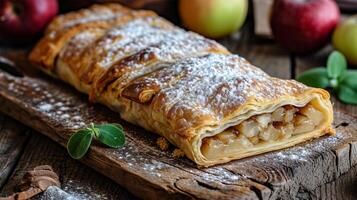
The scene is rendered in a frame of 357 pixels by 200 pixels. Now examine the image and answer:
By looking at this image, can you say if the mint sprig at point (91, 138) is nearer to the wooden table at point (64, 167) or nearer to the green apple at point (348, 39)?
the wooden table at point (64, 167)

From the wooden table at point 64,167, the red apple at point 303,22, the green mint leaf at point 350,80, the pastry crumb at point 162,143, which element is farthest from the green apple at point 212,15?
the pastry crumb at point 162,143

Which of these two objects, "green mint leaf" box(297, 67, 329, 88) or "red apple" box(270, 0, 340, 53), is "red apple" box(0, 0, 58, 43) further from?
"green mint leaf" box(297, 67, 329, 88)

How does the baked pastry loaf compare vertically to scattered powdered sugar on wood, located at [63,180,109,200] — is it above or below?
above

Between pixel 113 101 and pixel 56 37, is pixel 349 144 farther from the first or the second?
pixel 56 37

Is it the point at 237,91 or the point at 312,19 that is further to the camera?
the point at 312,19

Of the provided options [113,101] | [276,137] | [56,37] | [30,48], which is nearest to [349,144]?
[276,137]

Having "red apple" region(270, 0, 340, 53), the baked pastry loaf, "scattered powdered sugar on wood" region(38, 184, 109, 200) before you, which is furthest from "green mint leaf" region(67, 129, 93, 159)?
"red apple" region(270, 0, 340, 53)

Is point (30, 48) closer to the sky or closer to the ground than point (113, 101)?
closer to the ground
